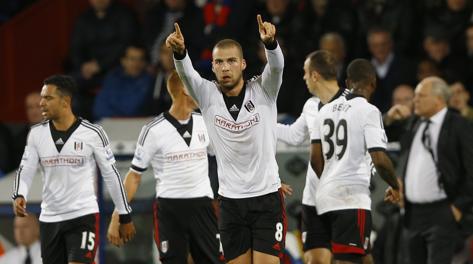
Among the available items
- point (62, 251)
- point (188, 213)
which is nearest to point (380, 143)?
point (188, 213)

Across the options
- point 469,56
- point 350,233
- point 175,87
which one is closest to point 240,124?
point 350,233

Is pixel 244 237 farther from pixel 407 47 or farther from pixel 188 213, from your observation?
pixel 407 47

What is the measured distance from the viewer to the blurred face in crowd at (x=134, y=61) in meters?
13.5

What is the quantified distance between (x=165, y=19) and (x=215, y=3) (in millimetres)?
700

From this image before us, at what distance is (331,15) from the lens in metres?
13.5

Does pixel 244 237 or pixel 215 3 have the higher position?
pixel 215 3

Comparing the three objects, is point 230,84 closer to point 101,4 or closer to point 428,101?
point 428,101

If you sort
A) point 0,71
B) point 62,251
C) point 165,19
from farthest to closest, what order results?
point 0,71 → point 165,19 → point 62,251

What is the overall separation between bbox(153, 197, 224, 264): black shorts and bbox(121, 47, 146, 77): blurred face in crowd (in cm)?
396

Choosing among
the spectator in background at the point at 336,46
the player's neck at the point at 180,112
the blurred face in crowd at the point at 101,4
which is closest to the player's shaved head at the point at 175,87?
the player's neck at the point at 180,112

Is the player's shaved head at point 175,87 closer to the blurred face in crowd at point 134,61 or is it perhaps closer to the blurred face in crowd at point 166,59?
the blurred face in crowd at point 166,59

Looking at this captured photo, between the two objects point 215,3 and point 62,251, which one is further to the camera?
point 215,3

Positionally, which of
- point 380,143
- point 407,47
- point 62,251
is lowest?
point 62,251

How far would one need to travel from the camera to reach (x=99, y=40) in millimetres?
14445
